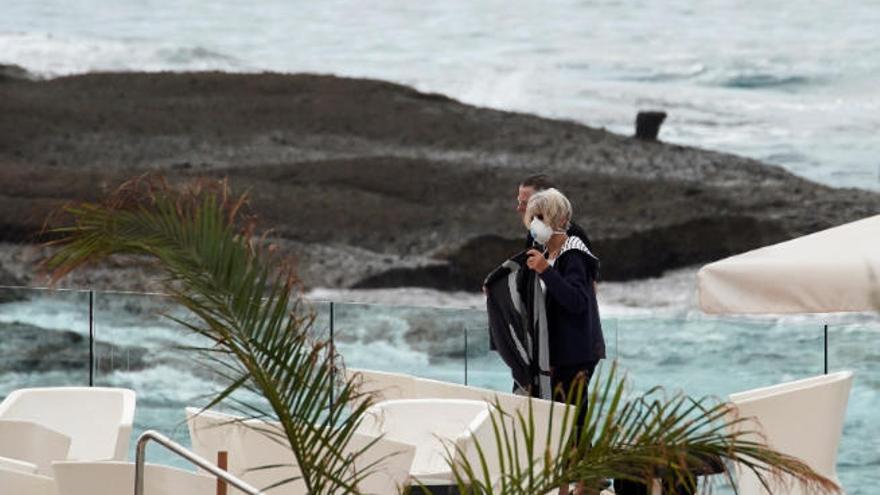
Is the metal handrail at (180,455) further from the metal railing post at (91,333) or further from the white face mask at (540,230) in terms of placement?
the metal railing post at (91,333)

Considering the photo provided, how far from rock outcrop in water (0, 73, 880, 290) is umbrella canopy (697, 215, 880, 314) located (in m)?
8.60

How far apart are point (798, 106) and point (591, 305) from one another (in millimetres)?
8436

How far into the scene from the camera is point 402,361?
35.0 ft

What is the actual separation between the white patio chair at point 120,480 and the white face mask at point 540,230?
115 centimetres

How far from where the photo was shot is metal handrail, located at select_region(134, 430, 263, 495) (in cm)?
367

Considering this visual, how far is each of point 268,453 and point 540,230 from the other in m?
0.90

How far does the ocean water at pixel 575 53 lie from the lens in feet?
43.0

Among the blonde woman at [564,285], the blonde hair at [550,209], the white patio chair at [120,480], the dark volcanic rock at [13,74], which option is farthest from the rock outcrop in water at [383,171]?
the white patio chair at [120,480]

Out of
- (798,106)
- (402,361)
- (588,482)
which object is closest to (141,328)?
(402,361)

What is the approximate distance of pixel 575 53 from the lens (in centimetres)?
1374

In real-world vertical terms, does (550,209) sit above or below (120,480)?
above

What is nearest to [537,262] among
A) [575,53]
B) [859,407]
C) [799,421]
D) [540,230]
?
[540,230]

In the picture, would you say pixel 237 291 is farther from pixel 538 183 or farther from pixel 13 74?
pixel 13 74

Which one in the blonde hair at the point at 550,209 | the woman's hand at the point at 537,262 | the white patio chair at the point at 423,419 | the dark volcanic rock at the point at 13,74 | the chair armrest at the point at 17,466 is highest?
the dark volcanic rock at the point at 13,74
